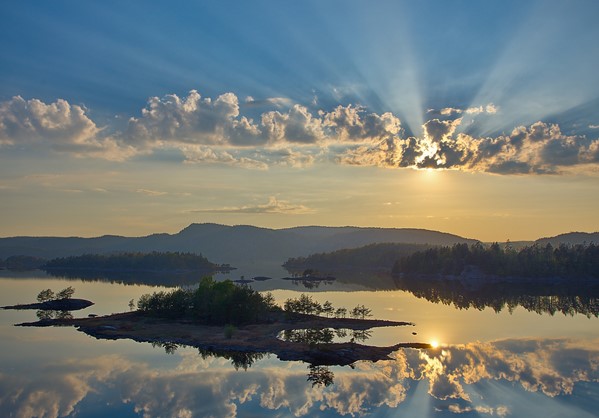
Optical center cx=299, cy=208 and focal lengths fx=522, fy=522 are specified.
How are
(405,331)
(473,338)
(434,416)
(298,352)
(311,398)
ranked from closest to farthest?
1. (434,416)
2. (311,398)
3. (298,352)
4. (473,338)
5. (405,331)

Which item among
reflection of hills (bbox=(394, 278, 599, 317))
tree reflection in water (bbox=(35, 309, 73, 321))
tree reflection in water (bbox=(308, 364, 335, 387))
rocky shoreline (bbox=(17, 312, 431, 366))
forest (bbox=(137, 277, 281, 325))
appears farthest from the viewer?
reflection of hills (bbox=(394, 278, 599, 317))

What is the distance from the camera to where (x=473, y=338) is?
244 feet

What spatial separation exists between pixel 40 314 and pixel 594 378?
9485cm

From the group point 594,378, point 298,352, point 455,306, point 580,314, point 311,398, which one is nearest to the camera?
point 311,398

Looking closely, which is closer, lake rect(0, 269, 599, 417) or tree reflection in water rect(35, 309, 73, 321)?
lake rect(0, 269, 599, 417)

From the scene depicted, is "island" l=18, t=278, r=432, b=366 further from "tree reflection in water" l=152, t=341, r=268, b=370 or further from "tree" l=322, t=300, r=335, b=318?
"tree reflection in water" l=152, t=341, r=268, b=370

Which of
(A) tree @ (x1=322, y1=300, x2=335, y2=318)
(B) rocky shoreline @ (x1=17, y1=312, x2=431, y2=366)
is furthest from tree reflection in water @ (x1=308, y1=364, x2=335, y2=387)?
(A) tree @ (x1=322, y1=300, x2=335, y2=318)

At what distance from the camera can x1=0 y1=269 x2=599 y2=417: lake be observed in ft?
136

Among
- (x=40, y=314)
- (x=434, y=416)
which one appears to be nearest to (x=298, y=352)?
(x=434, y=416)

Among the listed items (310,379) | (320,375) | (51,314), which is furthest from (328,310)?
(51,314)

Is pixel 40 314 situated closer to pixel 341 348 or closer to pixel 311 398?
pixel 341 348

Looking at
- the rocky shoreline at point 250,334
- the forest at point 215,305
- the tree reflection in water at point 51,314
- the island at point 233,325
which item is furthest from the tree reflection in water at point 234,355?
the tree reflection in water at point 51,314

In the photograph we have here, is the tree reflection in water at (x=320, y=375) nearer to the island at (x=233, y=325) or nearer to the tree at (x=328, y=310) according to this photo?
the island at (x=233, y=325)

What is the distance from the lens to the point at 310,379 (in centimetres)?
5053
